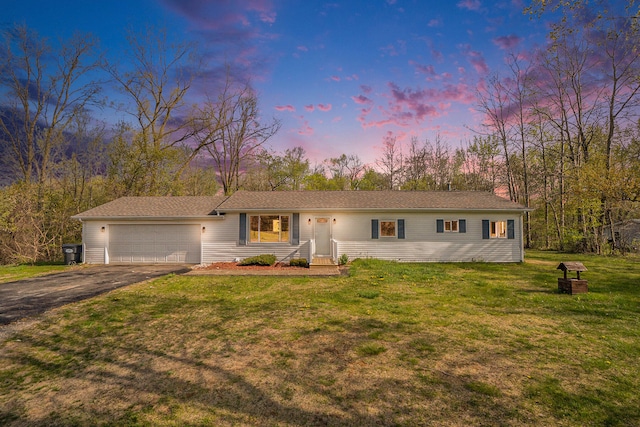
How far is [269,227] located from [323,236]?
283 cm

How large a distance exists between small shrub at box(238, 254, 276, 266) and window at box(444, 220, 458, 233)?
29.6ft

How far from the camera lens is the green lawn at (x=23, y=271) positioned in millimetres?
11398

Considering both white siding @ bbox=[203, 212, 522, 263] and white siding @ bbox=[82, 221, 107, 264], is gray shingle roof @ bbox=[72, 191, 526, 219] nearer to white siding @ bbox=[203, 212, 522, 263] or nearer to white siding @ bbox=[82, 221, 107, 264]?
white siding @ bbox=[203, 212, 522, 263]

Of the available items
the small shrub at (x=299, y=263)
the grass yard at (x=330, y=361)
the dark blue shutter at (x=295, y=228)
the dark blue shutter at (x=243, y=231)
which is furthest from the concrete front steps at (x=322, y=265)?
the grass yard at (x=330, y=361)

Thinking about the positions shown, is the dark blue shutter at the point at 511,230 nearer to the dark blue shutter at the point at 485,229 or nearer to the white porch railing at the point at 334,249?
the dark blue shutter at the point at 485,229

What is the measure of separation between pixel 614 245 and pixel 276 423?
975 inches

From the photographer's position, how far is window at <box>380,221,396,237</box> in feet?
48.8

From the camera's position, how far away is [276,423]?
294 centimetres

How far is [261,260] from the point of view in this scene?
44.5 feet

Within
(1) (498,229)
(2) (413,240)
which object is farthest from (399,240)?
(1) (498,229)

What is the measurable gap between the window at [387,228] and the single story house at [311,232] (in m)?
0.05

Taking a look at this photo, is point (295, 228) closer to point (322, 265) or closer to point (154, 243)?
point (322, 265)

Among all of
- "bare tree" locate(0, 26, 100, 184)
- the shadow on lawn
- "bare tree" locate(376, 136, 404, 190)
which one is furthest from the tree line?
the shadow on lawn

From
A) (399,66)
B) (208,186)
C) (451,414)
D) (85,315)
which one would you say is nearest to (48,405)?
(85,315)
